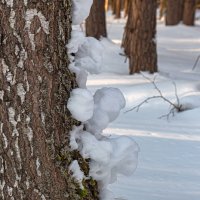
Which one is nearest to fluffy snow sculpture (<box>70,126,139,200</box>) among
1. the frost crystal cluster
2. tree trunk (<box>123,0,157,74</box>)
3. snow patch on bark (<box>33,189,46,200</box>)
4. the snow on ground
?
the frost crystal cluster

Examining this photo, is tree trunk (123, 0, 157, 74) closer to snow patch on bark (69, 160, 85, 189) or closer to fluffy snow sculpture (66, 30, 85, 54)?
fluffy snow sculpture (66, 30, 85, 54)

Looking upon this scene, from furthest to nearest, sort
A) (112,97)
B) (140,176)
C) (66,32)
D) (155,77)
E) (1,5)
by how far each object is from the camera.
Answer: (155,77)
(140,176)
(112,97)
(66,32)
(1,5)

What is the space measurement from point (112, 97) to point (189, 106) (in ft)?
9.99

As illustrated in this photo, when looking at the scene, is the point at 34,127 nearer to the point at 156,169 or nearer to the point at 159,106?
the point at 156,169

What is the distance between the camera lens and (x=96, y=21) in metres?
10.0

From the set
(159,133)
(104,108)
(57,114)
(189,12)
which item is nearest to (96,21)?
(159,133)

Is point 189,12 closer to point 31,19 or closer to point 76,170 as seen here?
point 76,170

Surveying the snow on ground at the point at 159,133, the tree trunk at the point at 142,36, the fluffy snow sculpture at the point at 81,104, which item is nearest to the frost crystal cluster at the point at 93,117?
the fluffy snow sculpture at the point at 81,104

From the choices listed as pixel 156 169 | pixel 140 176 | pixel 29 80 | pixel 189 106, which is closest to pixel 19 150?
pixel 29 80

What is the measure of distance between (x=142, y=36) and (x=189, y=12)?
9518 millimetres

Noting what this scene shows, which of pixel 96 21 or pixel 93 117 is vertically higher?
pixel 93 117

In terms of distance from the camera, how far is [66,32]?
208 centimetres

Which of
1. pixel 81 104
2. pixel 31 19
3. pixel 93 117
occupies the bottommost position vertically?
pixel 93 117

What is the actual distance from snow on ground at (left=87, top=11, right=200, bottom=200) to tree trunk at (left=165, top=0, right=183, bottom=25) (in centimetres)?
842
